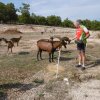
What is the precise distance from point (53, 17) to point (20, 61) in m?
73.5

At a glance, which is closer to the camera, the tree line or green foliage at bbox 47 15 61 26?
the tree line

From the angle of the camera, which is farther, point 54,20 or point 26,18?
point 54,20

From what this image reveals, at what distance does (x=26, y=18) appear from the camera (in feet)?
275

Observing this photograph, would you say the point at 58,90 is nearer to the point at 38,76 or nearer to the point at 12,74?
the point at 38,76

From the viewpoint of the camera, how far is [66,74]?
1611 cm

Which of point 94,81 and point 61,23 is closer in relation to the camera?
point 94,81

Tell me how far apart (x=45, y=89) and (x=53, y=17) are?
263 feet

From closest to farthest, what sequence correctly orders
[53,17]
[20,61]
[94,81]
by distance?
[94,81]
[20,61]
[53,17]

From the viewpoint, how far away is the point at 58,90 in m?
13.8

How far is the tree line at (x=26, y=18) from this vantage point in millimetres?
82312

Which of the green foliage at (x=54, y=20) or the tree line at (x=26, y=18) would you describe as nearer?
the tree line at (x=26, y=18)

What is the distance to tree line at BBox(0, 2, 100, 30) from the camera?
8231 centimetres

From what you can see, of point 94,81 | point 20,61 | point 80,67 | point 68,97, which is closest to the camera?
point 68,97


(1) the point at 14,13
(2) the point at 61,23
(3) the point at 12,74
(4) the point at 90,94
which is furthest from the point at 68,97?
(2) the point at 61,23
